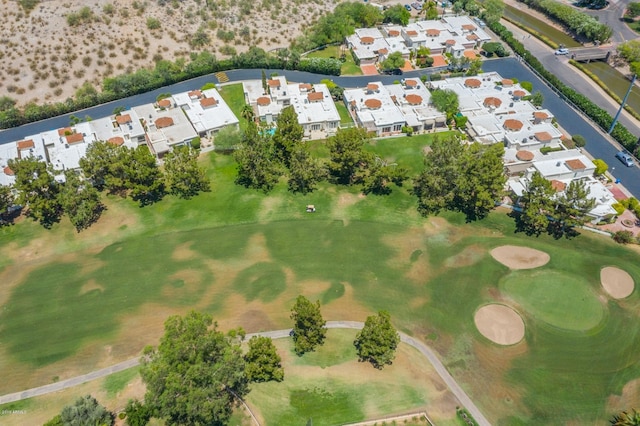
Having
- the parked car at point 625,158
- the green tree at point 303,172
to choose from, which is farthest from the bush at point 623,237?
the green tree at point 303,172

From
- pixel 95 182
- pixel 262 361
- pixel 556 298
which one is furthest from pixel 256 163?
pixel 556 298

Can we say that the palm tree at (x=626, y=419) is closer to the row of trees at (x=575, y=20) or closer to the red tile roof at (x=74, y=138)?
the red tile roof at (x=74, y=138)

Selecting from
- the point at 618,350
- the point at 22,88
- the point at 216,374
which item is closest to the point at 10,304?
the point at 216,374

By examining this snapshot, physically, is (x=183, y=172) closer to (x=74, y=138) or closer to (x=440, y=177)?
(x=74, y=138)

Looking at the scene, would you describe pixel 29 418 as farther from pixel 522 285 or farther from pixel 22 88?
pixel 22 88

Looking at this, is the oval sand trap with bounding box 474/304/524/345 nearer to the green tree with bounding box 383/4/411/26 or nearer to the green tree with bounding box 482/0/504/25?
the green tree with bounding box 383/4/411/26

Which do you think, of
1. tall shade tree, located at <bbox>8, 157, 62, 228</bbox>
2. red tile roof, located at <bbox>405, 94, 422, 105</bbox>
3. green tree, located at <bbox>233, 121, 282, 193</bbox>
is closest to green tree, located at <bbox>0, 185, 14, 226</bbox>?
tall shade tree, located at <bbox>8, 157, 62, 228</bbox>
